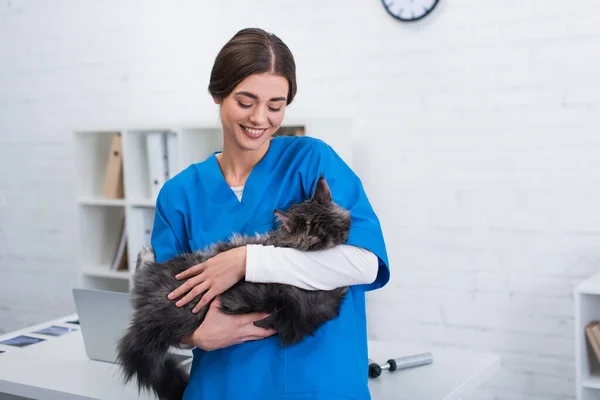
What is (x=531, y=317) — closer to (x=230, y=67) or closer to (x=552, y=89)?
(x=552, y=89)

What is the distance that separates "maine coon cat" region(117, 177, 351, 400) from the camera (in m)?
1.39

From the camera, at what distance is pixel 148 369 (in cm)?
151

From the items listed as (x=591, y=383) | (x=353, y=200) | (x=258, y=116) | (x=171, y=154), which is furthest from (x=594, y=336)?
(x=171, y=154)

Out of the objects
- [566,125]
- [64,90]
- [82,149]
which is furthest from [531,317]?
[64,90]

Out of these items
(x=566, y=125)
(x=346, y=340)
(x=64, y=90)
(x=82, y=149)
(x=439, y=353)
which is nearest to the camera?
(x=346, y=340)

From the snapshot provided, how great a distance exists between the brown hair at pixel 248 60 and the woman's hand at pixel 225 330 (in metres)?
0.45

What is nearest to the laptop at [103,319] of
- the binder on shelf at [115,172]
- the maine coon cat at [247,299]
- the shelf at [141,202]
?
the maine coon cat at [247,299]

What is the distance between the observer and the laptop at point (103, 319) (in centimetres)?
194

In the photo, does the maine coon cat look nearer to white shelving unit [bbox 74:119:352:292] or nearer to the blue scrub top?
the blue scrub top

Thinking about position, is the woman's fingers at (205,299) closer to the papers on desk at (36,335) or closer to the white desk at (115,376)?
the white desk at (115,376)

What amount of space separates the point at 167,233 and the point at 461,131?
74.9 inches

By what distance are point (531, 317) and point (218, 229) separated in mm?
2000

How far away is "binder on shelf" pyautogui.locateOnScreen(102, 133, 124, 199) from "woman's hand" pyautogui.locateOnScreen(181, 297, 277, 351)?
7.96 feet

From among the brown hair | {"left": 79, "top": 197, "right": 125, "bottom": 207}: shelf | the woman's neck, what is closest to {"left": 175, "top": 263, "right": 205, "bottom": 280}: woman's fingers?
the woman's neck
